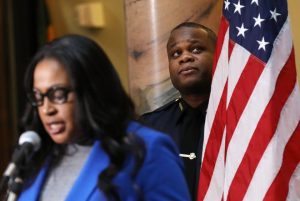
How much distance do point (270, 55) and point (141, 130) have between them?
111 centimetres

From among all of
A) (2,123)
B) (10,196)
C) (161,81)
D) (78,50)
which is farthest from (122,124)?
(2,123)

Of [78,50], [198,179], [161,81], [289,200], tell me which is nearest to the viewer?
[78,50]

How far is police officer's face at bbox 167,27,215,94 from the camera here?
3006mm

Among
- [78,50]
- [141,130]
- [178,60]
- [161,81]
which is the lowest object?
[161,81]

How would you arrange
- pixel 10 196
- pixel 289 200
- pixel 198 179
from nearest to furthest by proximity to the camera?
pixel 10 196 < pixel 289 200 < pixel 198 179

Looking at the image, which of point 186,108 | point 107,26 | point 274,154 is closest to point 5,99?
point 107,26

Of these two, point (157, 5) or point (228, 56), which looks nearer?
point (228, 56)

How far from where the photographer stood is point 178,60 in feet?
10.0

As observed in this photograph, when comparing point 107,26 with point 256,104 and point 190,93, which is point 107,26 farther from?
point 256,104

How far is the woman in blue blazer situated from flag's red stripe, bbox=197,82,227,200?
1005 mm

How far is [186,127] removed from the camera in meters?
3.02

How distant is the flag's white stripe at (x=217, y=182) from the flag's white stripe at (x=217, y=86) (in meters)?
0.08

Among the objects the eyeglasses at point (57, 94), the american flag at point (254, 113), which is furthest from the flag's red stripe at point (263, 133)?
the eyeglasses at point (57, 94)

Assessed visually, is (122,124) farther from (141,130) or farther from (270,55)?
(270,55)
